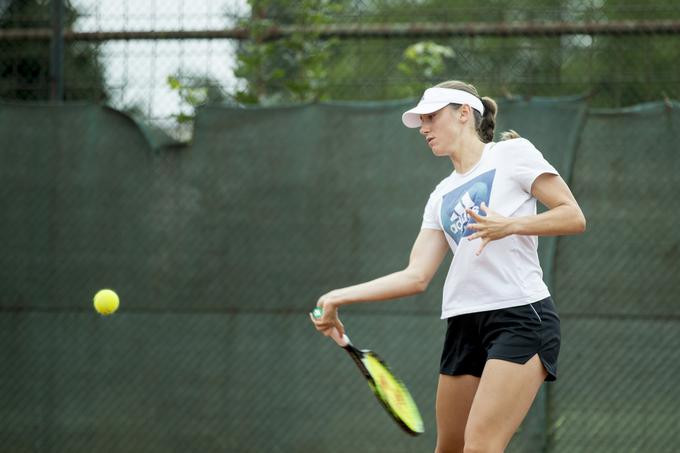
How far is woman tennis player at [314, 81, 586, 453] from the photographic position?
3006 mm

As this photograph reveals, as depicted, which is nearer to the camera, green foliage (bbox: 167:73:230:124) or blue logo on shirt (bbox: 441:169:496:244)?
blue logo on shirt (bbox: 441:169:496:244)

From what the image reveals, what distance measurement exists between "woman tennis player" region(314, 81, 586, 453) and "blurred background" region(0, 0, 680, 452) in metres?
1.74

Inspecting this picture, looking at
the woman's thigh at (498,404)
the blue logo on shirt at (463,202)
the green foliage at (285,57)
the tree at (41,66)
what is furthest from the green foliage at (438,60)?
the woman's thigh at (498,404)

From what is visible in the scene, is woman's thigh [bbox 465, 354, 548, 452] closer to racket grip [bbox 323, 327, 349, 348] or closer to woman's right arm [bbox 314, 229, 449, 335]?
woman's right arm [bbox 314, 229, 449, 335]

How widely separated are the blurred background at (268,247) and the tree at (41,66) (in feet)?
0.86

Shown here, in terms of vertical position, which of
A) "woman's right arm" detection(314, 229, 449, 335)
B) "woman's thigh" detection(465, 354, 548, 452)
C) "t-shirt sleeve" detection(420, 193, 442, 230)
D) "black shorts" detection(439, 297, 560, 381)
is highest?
"t-shirt sleeve" detection(420, 193, 442, 230)

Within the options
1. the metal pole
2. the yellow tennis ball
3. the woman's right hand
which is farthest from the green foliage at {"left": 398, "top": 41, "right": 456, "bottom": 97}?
the woman's right hand

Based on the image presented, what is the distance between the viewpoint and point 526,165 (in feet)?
10.2

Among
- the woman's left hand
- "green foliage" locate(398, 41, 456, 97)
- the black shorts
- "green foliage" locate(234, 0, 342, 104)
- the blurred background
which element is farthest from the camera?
"green foliage" locate(398, 41, 456, 97)

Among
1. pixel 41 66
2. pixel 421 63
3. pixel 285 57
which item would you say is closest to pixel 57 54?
pixel 41 66

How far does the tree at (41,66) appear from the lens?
19.9 ft

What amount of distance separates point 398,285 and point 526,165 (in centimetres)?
64

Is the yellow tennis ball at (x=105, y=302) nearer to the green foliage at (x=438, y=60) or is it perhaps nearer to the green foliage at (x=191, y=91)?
the green foliage at (x=191, y=91)

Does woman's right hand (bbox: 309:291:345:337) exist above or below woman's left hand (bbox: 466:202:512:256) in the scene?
below
